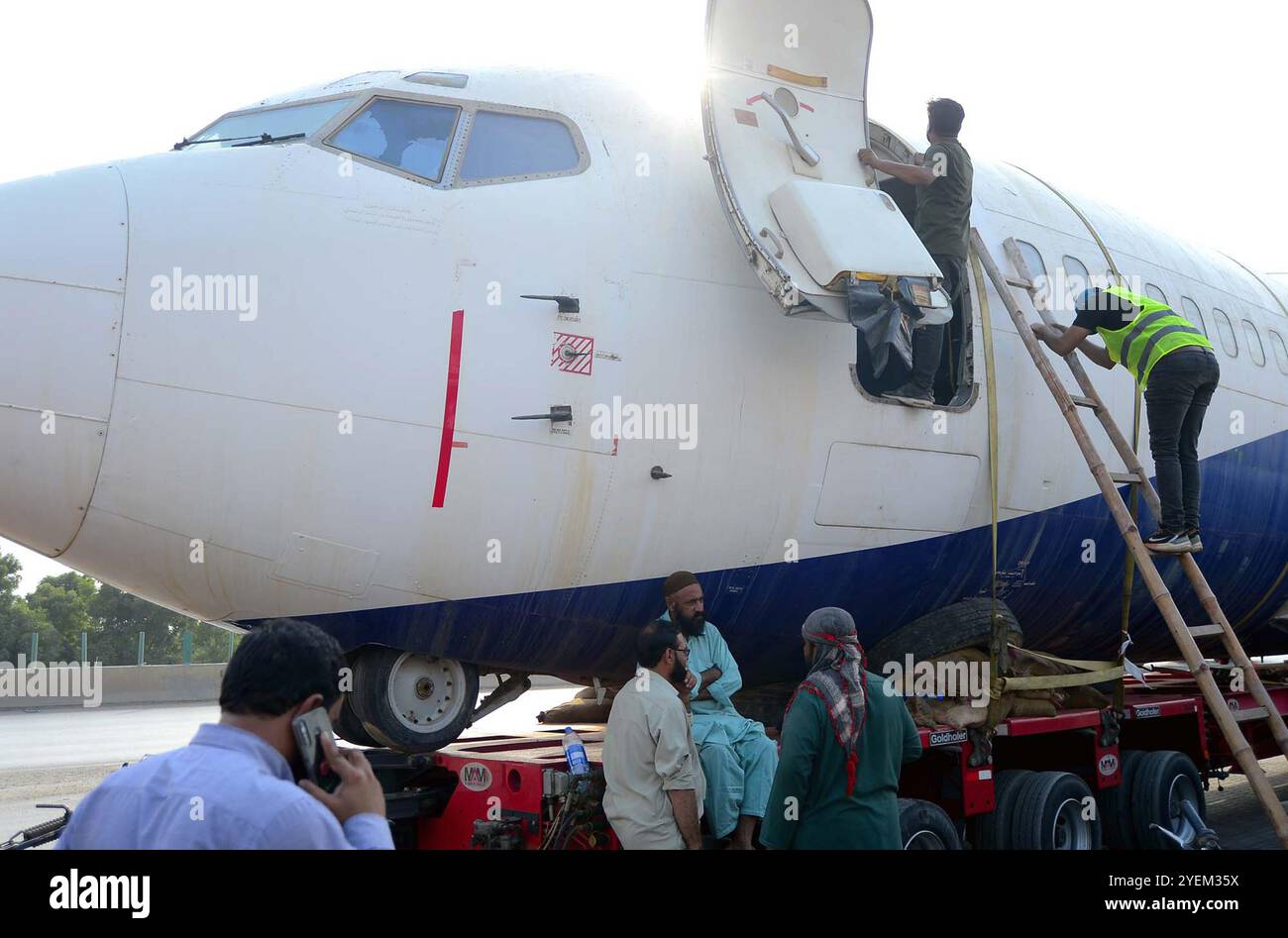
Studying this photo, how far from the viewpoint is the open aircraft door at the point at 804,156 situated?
628cm

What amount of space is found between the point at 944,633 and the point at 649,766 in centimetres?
255

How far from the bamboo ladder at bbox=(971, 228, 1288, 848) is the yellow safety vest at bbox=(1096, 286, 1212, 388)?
29 centimetres

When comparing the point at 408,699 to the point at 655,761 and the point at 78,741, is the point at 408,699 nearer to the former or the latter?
the point at 655,761

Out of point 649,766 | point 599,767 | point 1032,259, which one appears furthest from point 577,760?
point 1032,259

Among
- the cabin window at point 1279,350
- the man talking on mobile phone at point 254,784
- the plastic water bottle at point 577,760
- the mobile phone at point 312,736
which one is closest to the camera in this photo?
the man talking on mobile phone at point 254,784

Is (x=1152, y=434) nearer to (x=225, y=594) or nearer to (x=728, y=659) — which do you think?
(x=728, y=659)

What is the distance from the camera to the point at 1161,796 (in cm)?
837

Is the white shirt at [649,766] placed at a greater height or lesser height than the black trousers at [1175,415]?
lesser

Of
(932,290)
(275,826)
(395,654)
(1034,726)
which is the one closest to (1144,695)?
(1034,726)

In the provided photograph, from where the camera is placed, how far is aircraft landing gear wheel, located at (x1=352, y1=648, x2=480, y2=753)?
19.3ft

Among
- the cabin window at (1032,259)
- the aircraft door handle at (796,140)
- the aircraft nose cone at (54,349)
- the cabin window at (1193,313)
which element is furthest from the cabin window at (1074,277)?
the aircraft nose cone at (54,349)

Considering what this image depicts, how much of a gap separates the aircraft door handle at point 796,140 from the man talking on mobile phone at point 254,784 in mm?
4807

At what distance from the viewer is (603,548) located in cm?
613

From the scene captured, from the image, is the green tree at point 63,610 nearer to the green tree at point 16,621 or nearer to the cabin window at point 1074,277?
the green tree at point 16,621
